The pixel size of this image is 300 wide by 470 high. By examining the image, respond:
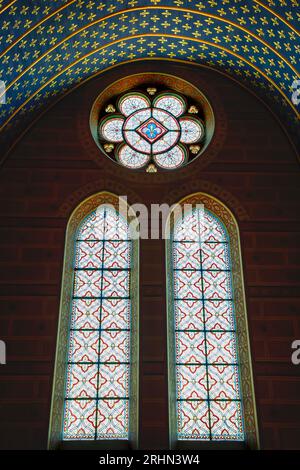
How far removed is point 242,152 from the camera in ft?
38.4

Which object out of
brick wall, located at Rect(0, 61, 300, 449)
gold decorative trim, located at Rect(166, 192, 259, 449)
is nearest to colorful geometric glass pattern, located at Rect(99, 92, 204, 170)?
brick wall, located at Rect(0, 61, 300, 449)

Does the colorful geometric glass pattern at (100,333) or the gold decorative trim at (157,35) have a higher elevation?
the gold decorative trim at (157,35)

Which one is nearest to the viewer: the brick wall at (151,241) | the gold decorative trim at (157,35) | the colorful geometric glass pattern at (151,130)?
the brick wall at (151,241)

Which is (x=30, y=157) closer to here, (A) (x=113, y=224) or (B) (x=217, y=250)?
(A) (x=113, y=224)

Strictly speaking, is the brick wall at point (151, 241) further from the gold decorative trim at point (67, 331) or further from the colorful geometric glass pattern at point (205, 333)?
the colorful geometric glass pattern at point (205, 333)

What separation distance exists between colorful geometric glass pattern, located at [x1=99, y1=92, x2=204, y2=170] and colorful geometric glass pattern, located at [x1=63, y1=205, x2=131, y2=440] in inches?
52.9

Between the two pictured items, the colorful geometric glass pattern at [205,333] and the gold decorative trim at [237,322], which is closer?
the gold decorative trim at [237,322]

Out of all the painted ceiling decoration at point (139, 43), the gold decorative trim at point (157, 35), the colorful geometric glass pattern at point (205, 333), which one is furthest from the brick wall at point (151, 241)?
the gold decorative trim at point (157, 35)

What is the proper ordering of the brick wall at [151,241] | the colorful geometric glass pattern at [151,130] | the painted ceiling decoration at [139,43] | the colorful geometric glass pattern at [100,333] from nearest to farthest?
the brick wall at [151,241] < the colorful geometric glass pattern at [100,333] < the painted ceiling decoration at [139,43] < the colorful geometric glass pattern at [151,130]

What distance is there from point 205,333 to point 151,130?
4217mm

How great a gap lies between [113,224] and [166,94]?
10.1 feet

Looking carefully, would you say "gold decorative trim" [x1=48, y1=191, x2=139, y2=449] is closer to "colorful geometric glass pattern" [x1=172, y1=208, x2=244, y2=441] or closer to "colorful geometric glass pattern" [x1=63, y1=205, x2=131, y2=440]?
"colorful geometric glass pattern" [x1=63, y1=205, x2=131, y2=440]

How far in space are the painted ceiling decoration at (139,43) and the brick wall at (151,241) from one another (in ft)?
1.10

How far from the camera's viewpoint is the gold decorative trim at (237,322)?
9516 mm
